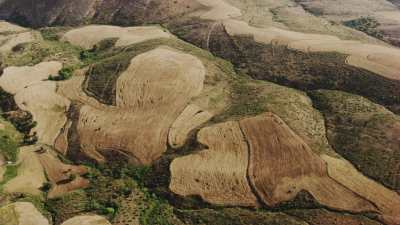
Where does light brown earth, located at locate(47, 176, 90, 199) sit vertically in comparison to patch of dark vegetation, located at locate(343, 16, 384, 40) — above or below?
below

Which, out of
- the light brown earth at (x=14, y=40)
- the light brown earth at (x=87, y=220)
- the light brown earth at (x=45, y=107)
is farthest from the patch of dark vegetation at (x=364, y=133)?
the light brown earth at (x=14, y=40)

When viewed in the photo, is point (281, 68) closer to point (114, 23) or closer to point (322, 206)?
point (322, 206)

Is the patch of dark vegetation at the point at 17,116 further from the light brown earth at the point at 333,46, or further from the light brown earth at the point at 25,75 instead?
the light brown earth at the point at 333,46

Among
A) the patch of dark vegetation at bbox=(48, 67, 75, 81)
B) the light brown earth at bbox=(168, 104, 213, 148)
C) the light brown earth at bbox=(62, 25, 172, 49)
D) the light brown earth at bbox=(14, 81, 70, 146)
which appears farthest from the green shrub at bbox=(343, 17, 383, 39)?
the light brown earth at bbox=(14, 81, 70, 146)

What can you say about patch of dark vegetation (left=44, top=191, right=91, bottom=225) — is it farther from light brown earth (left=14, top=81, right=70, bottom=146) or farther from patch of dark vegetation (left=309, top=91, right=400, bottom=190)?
patch of dark vegetation (left=309, top=91, right=400, bottom=190)

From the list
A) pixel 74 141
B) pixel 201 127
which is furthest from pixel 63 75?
pixel 201 127

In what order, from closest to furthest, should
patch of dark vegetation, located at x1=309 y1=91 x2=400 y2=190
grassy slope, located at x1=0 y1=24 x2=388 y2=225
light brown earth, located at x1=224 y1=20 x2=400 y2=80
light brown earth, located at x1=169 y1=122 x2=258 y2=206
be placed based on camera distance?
1. grassy slope, located at x1=0 y1=24 x2=388 y2=225
2. light brown earth, located at x1=169 y1=122 x2=258 y2=206
3. patch of dark vegetation, located at x1=309 y1=91 x2=400 y2=190
4. light brown earth, located at x1=224 y1=20 x2=400 y2=80

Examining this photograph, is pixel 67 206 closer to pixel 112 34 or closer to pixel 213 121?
pixel 213 121

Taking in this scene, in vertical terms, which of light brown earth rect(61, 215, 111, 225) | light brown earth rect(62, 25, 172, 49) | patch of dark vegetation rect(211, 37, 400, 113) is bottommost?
light brown earth rect(61, 215, 111, 225)
